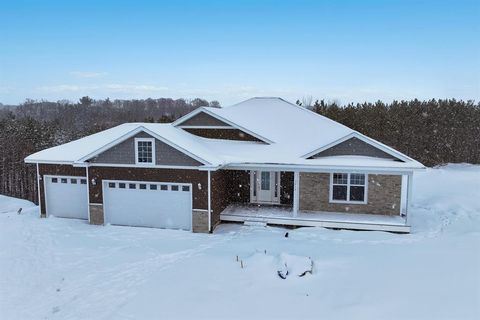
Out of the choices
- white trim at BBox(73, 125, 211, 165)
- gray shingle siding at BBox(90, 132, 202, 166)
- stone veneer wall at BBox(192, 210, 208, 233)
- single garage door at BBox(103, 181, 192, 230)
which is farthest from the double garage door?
white trim at BBox(73, 125, 211, 165)

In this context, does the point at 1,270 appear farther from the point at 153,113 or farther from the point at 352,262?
the point at 153,113

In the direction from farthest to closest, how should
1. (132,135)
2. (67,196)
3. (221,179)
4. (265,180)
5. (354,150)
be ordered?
(265,180), (67,196), (221,179), (354,150), (132,135)

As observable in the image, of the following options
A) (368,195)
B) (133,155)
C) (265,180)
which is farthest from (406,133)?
(133,155)

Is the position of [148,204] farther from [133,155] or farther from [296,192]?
[296,192]

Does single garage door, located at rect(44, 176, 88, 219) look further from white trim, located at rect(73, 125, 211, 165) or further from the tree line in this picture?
the tree line

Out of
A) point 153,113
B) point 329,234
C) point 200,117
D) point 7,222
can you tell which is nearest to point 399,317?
point 329,234

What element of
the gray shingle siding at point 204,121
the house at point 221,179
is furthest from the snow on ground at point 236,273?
the gray shingle siding at point 204,121
